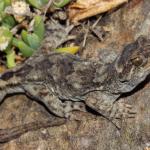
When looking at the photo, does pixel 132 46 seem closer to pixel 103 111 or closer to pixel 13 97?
pixel 103 111

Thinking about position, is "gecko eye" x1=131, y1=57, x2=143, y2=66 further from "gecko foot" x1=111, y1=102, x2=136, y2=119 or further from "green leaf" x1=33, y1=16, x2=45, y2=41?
"green leaf" x1=33, y1=16, x2=45, y2=41

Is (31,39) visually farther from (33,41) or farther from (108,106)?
(108,106)

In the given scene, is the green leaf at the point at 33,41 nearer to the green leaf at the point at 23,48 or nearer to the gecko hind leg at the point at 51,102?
the green leaf at the point at 23,48

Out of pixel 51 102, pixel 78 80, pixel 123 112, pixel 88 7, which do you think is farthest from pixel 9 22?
pixel 123 112

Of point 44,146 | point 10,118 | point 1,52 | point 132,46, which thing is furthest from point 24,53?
point 132,46

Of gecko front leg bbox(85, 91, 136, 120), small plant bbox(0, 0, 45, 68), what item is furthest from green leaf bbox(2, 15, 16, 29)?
gecko front leg bbox(85, 91, 136, 120)
